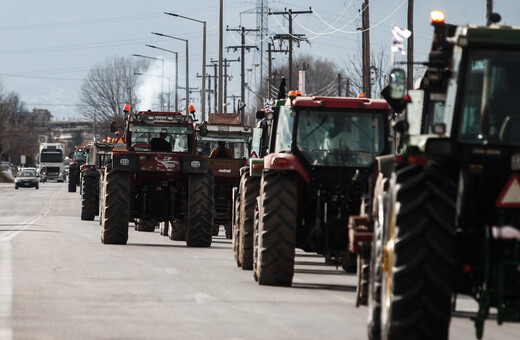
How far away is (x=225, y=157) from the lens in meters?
32.9

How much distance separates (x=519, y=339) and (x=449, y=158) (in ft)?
10.1

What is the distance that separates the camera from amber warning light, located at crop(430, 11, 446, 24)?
1095 cm

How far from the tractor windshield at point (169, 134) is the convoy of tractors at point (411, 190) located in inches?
255

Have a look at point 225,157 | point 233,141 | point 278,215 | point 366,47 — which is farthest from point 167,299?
point 366,47

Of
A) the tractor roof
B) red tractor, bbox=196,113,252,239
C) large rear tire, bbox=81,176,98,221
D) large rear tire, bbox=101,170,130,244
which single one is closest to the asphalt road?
large rear tire, bbox=101,170,130,244

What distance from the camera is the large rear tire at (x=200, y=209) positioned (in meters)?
27.1

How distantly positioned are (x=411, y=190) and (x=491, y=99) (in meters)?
1.32

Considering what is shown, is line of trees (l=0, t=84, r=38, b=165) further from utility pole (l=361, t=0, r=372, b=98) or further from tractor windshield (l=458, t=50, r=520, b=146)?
tractor windshield (l=458, t=50, r=520, b=146)

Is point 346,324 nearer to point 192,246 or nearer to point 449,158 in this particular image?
point 449,158

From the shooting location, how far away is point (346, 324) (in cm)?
1302

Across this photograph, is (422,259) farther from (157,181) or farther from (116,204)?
(157,181)

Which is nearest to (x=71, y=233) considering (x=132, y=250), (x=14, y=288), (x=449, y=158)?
(x=132, y=250)

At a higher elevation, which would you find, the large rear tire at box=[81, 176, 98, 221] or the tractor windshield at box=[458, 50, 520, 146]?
the tractor windshield at box=[458, 50, 520, 146]

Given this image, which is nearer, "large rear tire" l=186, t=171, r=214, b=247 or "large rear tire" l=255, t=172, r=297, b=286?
"large rear tire" l=255, t=172, r=297, b=286
